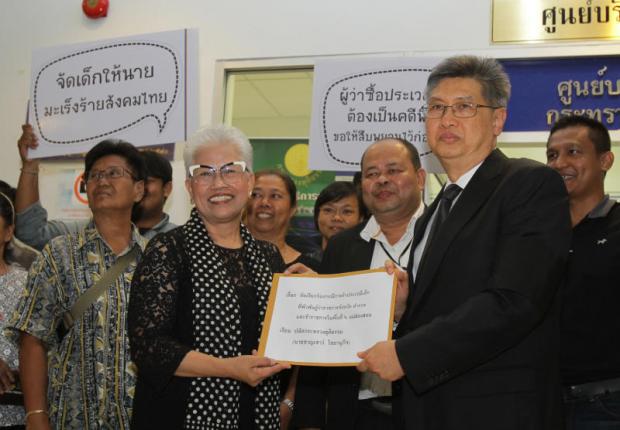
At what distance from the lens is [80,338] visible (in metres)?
2.65

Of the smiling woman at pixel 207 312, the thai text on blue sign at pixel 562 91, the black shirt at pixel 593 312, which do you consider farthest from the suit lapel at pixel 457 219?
the thai text on blue sign at pixel 562 91

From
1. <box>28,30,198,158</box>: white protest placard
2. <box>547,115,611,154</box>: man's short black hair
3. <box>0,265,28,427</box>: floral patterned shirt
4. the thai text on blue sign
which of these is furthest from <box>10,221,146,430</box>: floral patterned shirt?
the thai text on blue sign

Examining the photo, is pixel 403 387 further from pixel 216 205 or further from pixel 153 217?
pixel 153 217

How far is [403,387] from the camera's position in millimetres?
2037

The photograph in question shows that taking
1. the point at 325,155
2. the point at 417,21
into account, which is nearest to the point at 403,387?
the point at 325,155

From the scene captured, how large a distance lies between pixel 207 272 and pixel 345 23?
2.88 meters

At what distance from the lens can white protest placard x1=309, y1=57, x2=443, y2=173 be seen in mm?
4043

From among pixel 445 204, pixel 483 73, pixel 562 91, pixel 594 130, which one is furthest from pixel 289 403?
pixel 562 91

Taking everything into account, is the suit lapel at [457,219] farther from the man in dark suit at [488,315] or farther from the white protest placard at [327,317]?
the white protest placard at [327,317]

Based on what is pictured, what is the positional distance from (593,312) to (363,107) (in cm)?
182

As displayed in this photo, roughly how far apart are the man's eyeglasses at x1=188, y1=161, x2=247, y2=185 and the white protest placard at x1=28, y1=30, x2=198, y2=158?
1672mm

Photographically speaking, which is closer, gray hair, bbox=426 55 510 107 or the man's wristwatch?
gray hair, bbox=426 55 510 107

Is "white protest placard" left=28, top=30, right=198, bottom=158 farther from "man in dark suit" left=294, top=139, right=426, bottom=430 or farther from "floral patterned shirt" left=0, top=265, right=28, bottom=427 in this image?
"man in dark suit" left=294, top=139, right=426, bottom=430

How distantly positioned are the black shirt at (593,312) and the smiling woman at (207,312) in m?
1.26
